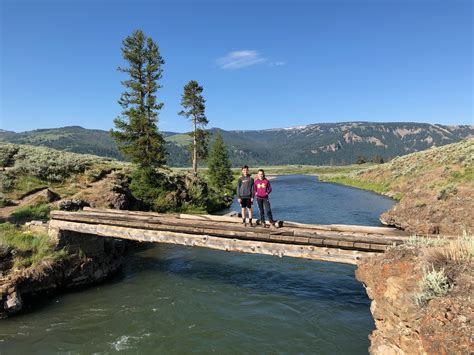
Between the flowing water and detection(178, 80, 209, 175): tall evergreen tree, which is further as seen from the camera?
detection(178, 80, 209, 175): tall evergreen tree

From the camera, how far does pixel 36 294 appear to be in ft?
45.0

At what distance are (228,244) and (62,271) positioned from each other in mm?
8275

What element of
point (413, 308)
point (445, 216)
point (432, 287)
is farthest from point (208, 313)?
point (445, 216)

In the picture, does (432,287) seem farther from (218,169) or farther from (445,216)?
(218,169)

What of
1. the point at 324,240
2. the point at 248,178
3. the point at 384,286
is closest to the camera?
the point at 384,286

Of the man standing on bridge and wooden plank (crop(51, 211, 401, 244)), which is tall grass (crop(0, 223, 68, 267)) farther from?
the man standing on bridge

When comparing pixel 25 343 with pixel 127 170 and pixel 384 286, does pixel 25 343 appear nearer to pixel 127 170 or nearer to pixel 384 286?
pixel 384 286

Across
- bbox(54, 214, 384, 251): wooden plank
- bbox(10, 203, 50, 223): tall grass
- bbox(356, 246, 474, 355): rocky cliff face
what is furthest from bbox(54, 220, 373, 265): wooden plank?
bbox(10, 203, 50, 223): tall grass

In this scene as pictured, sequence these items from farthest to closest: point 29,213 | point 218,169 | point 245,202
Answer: point 218,169 → point 29,213 → point 245,202

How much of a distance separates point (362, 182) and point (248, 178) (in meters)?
65.9

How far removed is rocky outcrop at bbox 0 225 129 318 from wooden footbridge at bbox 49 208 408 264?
1.22m

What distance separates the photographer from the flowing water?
10.4 metres

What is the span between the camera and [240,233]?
38.8 feet

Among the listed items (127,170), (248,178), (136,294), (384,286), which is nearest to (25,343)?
(136,294)
